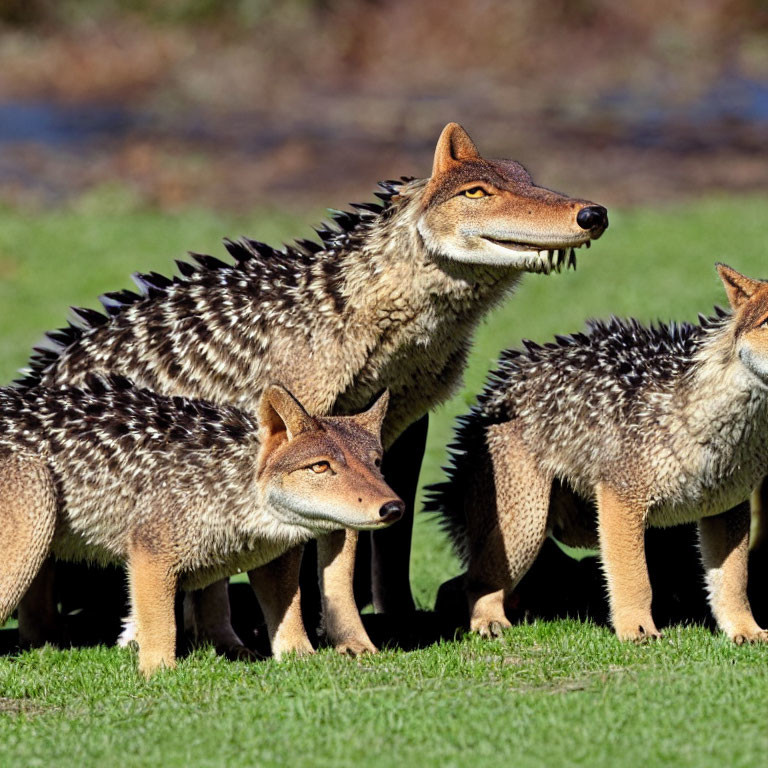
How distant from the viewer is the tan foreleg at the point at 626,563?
8938 millimetres

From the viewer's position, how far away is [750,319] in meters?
8.38

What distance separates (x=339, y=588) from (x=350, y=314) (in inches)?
68.2

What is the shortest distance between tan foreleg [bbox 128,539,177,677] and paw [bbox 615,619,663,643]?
8.90ft

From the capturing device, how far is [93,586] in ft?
33.3

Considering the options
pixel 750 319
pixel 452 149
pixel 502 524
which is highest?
pixel 452 149

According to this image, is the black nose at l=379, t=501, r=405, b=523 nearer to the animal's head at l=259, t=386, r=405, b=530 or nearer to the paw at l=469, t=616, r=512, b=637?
the animal's head at l=259, t=386, r=405, b=530

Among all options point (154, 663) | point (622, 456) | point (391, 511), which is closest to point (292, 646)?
point (154, 663)

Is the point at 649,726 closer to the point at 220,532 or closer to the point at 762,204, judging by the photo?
the point at 220,532

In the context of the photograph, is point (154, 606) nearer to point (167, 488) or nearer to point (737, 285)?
point (167, 488)

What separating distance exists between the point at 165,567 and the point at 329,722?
68.9 inches

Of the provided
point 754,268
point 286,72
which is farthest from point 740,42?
point 754,268

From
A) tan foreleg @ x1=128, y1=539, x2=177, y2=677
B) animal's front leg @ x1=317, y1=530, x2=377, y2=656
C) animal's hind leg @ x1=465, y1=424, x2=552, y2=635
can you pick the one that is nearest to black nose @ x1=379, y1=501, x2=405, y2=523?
tan foreleg @ x1=128, y1=539, x2=177, y2=677

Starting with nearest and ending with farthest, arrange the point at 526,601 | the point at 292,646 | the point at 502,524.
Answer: the point at 292,646 < the point at 502,524 < the point at 526,601

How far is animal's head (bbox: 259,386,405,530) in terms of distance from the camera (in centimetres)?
780
